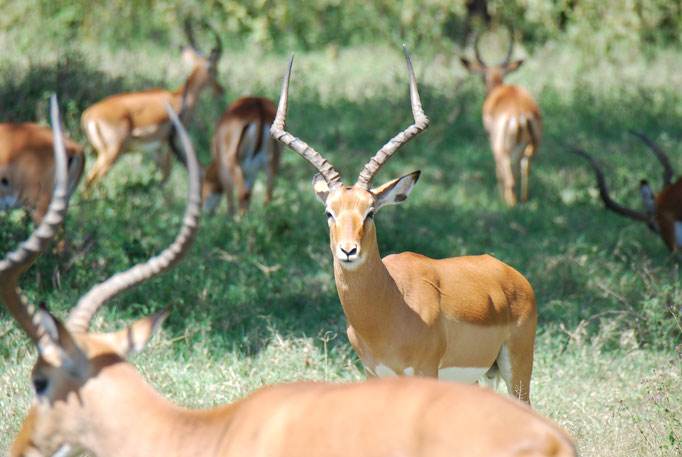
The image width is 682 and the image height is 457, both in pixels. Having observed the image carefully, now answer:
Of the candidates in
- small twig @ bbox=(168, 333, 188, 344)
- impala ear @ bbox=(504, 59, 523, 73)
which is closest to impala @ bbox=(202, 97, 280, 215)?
small twig @ bbox=(168, 333, 188, 344)

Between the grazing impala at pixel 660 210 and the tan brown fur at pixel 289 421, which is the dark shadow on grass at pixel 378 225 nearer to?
the grazing impala at pixel 660 210

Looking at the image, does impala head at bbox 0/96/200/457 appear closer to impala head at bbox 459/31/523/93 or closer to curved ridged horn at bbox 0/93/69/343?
curved ridged horn at bbox 0/93/69/343

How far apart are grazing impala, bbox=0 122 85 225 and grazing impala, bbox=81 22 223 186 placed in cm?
94

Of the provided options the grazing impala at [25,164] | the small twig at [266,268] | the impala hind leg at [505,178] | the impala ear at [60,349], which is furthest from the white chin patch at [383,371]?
the impala hind leg at [505,178]

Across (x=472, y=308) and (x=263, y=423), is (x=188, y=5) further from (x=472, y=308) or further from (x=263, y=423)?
(x=263, y=423)

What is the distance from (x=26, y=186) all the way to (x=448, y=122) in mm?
5834

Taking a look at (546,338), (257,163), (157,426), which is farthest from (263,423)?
(257,163)

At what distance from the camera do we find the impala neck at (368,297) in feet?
12.8

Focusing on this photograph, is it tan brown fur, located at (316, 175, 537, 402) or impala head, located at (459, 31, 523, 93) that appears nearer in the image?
tan brown fur, located at (316, 175, 537, 402)

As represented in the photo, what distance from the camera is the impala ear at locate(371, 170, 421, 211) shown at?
4.20 meters

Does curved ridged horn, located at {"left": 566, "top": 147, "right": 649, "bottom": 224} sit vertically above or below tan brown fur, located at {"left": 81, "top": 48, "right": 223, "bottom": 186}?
below

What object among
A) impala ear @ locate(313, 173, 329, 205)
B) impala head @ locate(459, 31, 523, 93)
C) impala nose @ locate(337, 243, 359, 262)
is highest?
impala ear @ locate(313, 173, 329, 205)

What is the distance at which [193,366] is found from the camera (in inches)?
193

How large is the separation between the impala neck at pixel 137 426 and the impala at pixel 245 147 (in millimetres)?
5918
